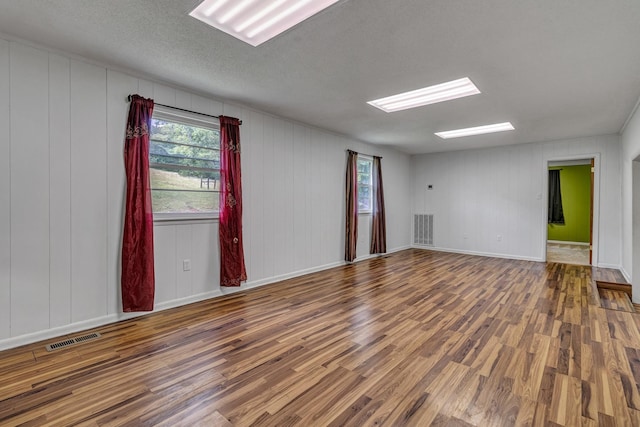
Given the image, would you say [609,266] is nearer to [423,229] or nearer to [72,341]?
[423,229]

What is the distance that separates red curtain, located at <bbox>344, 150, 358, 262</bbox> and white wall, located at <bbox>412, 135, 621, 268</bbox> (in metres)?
2.92

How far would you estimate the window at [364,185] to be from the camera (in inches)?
257

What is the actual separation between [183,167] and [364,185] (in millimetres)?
4000

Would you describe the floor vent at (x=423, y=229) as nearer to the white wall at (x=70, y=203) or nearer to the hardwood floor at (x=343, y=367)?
the hardwood floor at (x=343, y=367)

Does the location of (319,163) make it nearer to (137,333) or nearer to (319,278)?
(319,278)

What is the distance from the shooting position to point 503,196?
22.4ft

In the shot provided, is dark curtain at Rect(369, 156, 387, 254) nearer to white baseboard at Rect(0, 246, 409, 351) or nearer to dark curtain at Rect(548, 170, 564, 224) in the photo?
white baseboard at Rect(0, 246, 409, 351)

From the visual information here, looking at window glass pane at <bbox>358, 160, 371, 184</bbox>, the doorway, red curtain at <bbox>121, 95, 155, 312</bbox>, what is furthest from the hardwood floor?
the doorway

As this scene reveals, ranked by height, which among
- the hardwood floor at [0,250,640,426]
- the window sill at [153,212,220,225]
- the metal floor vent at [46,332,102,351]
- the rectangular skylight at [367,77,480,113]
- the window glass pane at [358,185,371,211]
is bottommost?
the hardwood floor at [0,250,640,426]

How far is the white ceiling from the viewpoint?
6.79 ft

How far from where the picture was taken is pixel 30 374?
6.92 ft

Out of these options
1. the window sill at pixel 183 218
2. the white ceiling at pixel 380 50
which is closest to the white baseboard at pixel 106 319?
the window sill at pixel 183 218

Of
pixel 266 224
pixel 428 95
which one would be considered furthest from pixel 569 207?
pixel 266 224

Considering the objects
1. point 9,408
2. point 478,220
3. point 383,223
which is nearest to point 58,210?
point 9,408
